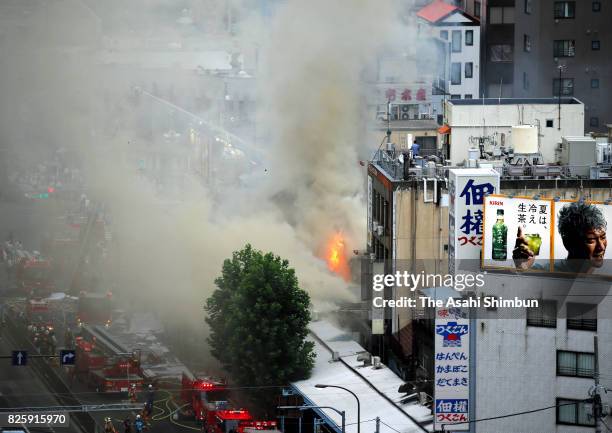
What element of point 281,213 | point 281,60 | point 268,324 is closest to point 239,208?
point 281,213

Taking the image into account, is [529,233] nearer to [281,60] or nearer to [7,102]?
[281,60]

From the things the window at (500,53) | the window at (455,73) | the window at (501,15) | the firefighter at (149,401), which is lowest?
the firefighter at (149,401)

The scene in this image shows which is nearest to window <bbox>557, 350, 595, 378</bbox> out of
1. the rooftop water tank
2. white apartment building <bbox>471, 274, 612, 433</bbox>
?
white apartment building <bbox>471, 274, 612, 433</bbox>

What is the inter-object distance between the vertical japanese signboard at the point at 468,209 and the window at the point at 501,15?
2231 inches

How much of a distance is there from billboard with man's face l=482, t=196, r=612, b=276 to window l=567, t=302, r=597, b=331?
1.09 metres

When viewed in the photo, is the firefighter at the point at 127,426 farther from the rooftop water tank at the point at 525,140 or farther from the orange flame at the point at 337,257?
the rooftop water tank at the point at 525,140

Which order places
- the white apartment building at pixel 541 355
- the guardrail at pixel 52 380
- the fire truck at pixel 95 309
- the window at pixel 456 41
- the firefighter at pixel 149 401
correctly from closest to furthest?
the white apartment building at pixel 541 355, the firefighter at pixel 149 401, the guardrail at pixel 52 380, the fire truck at pixel 95 309, the window at pixel 456 41

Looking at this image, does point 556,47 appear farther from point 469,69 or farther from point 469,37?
point 469,69

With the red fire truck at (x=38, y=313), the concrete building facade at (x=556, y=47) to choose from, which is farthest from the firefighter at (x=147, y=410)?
the concrete building facade at (x=556, y=47)

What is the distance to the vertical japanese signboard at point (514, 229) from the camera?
52.2 m

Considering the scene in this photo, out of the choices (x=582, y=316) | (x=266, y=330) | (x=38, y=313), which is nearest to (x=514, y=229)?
(x=582, y=316)

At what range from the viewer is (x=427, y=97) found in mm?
99688

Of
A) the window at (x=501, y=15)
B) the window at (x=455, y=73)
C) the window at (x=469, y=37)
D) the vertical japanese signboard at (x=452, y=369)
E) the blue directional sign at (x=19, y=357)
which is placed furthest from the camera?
the window at (x=469, y=37)

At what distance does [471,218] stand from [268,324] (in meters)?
11.1
